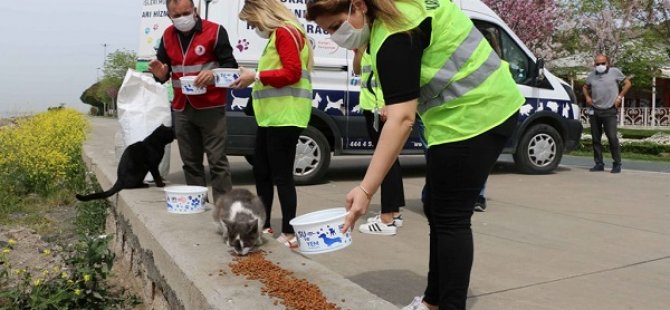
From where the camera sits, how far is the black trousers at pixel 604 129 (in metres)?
9.85

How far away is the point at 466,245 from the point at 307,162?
17.2ft

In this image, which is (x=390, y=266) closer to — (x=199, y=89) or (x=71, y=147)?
(x=199, y=89)

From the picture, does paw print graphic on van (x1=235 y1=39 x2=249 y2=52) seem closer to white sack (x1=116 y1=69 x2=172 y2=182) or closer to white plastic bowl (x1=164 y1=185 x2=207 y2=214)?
white sack (x1=116 y1=69 x2=172 y2=182)

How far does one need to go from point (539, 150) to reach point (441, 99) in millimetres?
7020

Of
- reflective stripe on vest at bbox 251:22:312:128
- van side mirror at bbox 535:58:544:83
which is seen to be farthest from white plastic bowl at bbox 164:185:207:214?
van side mirror at bbox 535:58:544:83

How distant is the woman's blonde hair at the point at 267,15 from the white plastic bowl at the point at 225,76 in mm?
361

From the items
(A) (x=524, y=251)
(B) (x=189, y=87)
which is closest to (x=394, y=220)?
(A) (x=524, y=251)

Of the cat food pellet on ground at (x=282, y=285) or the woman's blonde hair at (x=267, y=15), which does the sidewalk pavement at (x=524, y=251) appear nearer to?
the cat food pellet on ground at (x=282, y=285)

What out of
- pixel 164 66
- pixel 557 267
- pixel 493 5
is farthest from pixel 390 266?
pixel 493 5

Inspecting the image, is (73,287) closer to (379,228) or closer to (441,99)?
(441,99)

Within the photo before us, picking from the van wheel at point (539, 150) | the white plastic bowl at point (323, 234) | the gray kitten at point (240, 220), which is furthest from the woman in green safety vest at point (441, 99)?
the van wheel at point (539, 150)

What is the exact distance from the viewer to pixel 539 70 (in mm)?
8523

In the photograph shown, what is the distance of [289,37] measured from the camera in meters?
4.00

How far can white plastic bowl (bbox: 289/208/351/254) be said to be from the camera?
2.53 m
